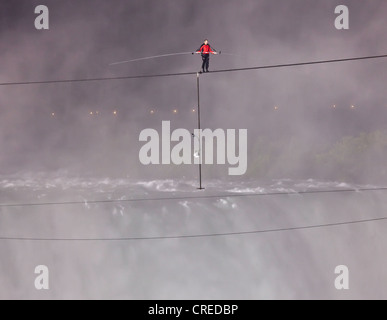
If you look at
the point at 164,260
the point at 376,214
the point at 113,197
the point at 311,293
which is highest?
the point at 113,197

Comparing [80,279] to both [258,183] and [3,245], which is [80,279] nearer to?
[3,245]

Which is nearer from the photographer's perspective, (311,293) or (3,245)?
(311,293)

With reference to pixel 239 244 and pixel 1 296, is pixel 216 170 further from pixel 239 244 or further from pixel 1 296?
pixel 1 296

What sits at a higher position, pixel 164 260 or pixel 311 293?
pixel 164 260

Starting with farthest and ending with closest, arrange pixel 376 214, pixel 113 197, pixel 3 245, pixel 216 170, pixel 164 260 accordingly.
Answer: pixel 3 245 → pixel 164 260 → pixel 376 214 → pixel 216 170 → pixel 113 197

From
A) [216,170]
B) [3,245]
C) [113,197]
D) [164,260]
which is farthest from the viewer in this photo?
[3,245]

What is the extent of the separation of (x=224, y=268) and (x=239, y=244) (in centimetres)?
351

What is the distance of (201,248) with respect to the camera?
2445 inches

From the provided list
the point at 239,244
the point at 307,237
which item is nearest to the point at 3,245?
the point at 239,244

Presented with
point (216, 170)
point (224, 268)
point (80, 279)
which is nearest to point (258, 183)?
point (216, 170)

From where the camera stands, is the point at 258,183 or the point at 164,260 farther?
the point at 164,260

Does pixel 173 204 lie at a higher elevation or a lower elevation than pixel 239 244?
higher

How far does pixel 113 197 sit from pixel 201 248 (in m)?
21.0

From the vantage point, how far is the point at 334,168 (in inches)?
1811
